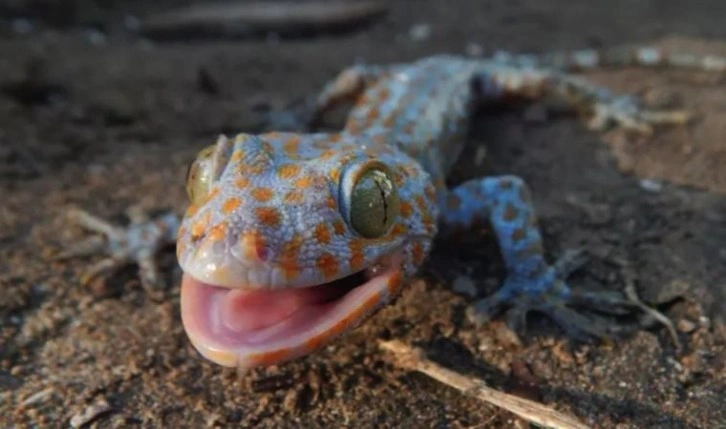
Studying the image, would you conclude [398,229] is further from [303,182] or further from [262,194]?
[262,194]

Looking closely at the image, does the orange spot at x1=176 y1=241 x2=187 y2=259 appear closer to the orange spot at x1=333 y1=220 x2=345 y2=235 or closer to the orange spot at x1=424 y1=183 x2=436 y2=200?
the orange spot at x1=333 y1=220 x2=345 y2=235

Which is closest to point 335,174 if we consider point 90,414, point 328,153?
point 328,153

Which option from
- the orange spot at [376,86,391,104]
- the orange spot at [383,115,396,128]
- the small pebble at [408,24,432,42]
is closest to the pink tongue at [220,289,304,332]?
the orange spot at [383,115,396,128]

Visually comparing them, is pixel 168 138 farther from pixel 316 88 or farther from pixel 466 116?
pixel 466 116

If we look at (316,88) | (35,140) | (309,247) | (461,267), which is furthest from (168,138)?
(309,247)

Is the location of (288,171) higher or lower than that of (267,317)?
higher

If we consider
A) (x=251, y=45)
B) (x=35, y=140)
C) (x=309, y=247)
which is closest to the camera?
(x=309, y=247)

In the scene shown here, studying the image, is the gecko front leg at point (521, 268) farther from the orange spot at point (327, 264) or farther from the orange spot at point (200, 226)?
the orange spot at point (200, 226)

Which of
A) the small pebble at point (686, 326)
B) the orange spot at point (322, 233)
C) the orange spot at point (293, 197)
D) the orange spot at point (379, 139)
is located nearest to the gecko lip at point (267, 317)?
the orange spot at point (322, 233)
